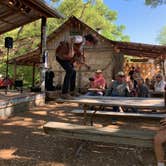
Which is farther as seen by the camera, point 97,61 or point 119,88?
point 97,61

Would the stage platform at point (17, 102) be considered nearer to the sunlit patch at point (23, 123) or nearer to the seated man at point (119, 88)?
the sunlit patch at point (23, 123)

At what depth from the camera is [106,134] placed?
360 cm

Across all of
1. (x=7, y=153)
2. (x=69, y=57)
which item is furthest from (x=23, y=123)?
(x=7, y=153)

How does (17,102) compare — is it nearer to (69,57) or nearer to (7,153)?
(69,57)

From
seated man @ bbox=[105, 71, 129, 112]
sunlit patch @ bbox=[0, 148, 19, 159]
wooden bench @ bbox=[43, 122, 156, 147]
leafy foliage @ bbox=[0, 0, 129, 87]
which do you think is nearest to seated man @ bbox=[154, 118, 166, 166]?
wooden bench @ bbox=[43, 122, 156, 147]

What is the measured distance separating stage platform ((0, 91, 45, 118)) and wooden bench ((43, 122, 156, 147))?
3.56m

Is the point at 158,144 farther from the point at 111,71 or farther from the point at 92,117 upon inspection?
the point at 111,71

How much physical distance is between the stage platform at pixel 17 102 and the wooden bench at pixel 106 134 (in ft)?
11.7

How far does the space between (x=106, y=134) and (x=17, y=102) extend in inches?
194

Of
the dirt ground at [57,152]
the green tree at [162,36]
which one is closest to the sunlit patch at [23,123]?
the dirt ground at [57,152]

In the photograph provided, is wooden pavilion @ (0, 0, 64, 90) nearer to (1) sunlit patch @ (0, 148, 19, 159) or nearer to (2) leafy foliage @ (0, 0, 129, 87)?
(1) sunlit patch @ (0, 148, 19, 159)

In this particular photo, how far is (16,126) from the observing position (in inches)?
A: 245

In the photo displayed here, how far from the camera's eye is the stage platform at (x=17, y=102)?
718 cm

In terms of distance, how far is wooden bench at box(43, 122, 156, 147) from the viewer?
3.45m
